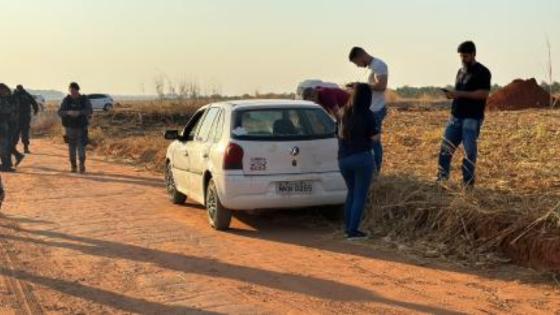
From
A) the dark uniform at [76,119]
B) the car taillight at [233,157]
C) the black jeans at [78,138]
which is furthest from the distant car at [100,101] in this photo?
the car taillight at [233,157]

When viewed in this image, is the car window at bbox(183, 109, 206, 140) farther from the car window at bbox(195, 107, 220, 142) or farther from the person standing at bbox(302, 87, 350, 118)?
the person standing at bbox(302, 87, 350, 118)

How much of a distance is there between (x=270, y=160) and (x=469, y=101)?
257 centimetres

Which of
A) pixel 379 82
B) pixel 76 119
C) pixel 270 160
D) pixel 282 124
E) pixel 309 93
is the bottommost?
pixel 270 160

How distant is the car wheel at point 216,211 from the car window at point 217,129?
591 millimetres

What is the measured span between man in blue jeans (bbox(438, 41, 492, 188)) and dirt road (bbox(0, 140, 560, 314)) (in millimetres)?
1832

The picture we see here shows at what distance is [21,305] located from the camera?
639cm

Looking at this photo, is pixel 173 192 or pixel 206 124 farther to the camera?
pixel 173 192

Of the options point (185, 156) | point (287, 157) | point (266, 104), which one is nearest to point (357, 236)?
point (287, 157)

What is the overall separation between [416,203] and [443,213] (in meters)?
0.55

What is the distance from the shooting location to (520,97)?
31219mm

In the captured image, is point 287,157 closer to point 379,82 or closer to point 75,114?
point 379,82

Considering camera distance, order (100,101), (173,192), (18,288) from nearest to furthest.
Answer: (18,288)
(173,192)
(100,101)

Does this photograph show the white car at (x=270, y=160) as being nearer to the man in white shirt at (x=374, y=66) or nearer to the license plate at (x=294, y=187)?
the license plate at (x=294, y=187)

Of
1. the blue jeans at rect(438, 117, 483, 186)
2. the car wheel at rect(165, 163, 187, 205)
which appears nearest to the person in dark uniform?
the car wheel at rect(165, 163, 187, 205)
